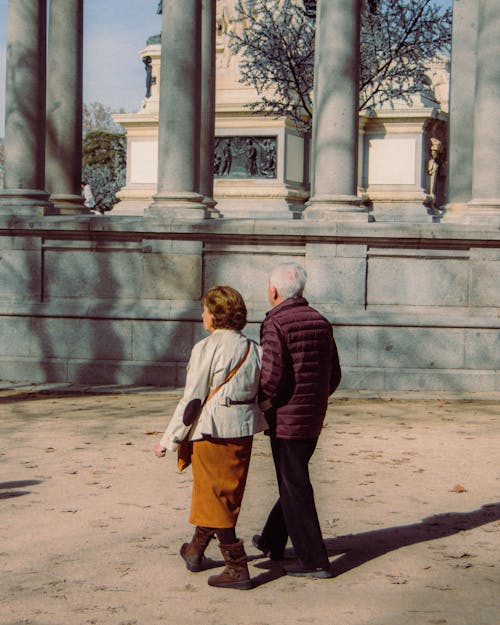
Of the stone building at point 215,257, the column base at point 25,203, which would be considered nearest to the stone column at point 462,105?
the stone building at point 215,257

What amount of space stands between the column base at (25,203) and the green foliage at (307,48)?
13.8 meters

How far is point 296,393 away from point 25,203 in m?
11.3

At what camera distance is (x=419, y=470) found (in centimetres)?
1064

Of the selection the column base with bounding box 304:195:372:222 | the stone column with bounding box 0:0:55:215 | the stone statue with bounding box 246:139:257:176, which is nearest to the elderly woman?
the column base with bounding box 304:195:372:222

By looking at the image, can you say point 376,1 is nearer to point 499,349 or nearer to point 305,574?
point 499,349

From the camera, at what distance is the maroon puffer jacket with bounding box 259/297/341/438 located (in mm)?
7000

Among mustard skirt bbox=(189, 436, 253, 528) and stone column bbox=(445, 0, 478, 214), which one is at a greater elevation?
stone column bbox=(445, 0, 478, 214)

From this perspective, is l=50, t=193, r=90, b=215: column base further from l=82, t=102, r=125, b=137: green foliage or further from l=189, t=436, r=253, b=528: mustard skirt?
l=82, t=102, r=125, b=137: green foliage

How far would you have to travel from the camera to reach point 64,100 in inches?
768

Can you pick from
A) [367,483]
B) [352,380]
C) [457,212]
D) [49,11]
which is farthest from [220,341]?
[49,11]

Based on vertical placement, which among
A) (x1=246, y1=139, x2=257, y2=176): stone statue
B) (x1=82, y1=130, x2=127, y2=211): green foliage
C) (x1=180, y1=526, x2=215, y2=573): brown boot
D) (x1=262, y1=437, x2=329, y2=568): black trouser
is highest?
(x1=82, y1=130, x2=127, y2=211): green foliage

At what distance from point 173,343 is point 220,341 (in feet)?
31.9

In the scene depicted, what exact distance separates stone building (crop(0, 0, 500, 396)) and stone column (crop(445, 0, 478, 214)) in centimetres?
152

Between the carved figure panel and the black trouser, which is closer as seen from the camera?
the black trouser
